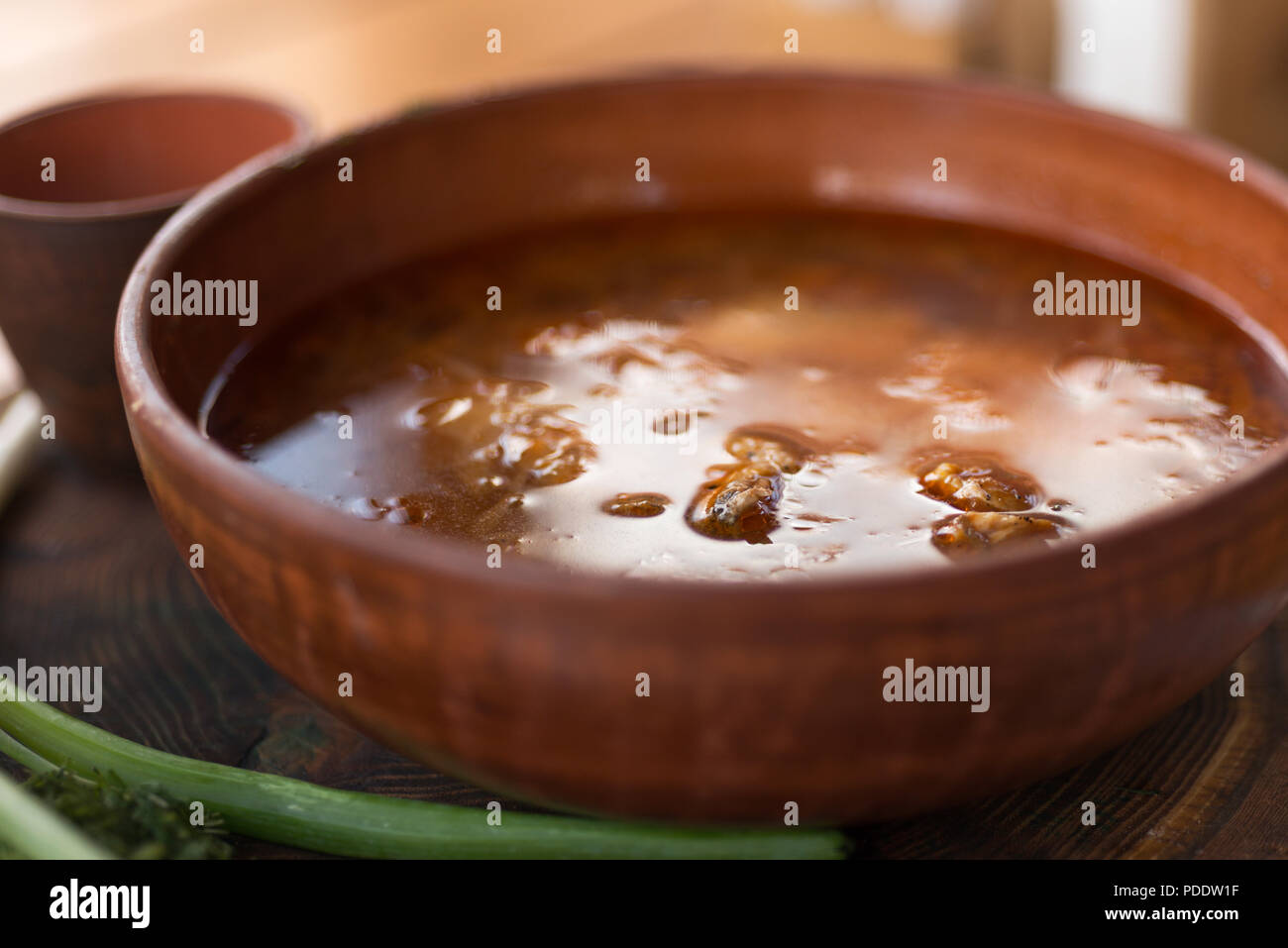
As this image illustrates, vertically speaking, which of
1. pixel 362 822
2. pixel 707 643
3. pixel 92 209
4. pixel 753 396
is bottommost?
pixel 362 822

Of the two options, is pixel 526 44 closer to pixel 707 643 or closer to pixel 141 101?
pixel 141 101

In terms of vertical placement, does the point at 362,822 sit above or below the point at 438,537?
below

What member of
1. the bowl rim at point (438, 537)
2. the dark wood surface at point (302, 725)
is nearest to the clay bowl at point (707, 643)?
the bowl rim at point (438, 537)

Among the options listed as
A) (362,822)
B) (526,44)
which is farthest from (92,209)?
(526,44)

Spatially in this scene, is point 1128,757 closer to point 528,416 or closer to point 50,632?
point 528,416

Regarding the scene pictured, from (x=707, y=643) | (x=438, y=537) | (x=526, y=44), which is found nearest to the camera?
(x=707, y=643)

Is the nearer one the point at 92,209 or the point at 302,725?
the point at 302,725

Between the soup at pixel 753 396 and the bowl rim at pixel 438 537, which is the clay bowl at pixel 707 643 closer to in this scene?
the bowl rim at pixel 438 537
